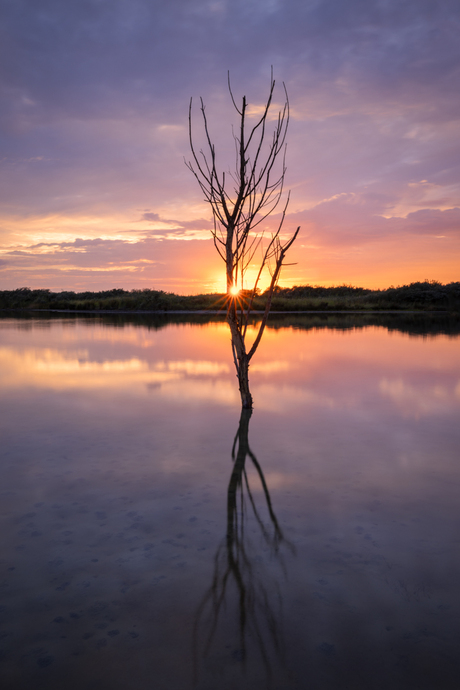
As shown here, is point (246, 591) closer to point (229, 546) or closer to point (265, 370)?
point (229, 546)

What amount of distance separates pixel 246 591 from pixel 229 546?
1.26 feet

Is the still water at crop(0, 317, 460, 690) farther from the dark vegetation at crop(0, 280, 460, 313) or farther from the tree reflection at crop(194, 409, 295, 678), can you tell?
the dark vegetation at crop(0, 280, 460, 313)

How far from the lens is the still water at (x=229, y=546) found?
5.66 feet

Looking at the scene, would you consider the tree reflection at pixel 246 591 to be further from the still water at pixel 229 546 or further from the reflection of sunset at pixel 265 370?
the reflection of sunset at pixel 265 370

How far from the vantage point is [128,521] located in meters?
2.75

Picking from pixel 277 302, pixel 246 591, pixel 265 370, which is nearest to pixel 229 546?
pixel 246 591

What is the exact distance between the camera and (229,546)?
2.48 m

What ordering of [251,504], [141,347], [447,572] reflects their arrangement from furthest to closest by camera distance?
1. [141,347]
2. [251,504]
3. [447,572]

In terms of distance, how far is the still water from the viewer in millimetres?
1726

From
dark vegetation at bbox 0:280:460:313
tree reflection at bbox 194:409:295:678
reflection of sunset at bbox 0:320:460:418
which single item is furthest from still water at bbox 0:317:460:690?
dark vegetation at bbox 0:280:460:313

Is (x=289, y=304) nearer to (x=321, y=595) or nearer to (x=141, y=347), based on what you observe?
(x=141, y=347)

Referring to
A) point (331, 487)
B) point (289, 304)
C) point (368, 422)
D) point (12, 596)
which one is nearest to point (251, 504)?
point (331, 487)

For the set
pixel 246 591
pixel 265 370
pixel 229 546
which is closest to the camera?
pixel 246 591

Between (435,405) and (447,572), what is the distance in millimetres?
3910
